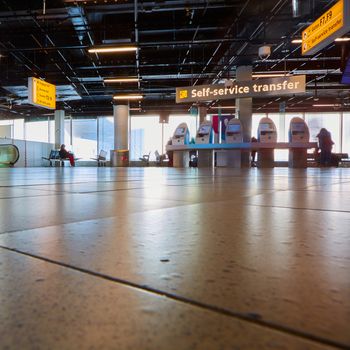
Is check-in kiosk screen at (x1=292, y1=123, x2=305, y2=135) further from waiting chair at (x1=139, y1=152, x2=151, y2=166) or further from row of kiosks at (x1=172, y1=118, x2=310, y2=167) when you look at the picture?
waiting chair at (x1=139, y1=152, x2=151, y2=166)

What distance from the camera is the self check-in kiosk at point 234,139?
10.6 metres

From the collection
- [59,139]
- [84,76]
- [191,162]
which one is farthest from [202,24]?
[59,139]

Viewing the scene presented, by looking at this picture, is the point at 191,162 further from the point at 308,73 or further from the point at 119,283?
the point at 119,283

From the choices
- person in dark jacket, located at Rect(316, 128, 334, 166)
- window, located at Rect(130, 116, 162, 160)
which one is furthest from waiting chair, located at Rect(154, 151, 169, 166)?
person in dark jacket, located at Rect(316, 128, 334, 166)

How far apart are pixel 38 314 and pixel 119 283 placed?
0.40 ft

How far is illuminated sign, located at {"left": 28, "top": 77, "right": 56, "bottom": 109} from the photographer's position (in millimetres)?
11887

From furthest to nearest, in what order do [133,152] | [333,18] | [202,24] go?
[133,152], [202,24], [333,18]

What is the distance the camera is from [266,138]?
10.8 m

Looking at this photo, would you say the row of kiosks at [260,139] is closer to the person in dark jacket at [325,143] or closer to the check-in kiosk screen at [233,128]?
the check-in kiosk screen at [233,128]

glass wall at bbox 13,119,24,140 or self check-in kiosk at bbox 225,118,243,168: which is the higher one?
glass wall at bbox 13,119,24,140

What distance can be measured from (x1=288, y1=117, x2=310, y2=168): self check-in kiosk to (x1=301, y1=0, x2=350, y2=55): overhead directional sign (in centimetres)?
333

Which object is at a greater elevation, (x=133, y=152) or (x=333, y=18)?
(x=333, y=18)

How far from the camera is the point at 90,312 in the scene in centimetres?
37

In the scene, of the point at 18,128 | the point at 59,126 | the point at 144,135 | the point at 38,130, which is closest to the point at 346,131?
the point at 144,135
